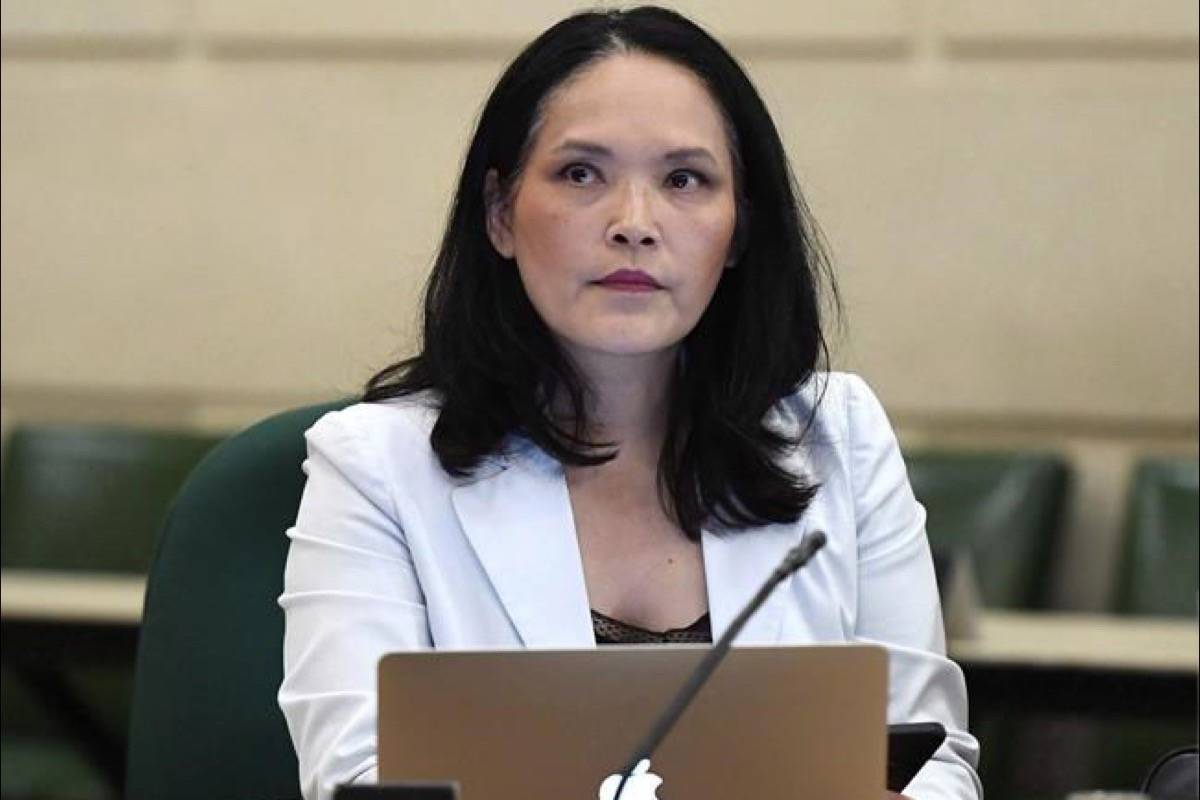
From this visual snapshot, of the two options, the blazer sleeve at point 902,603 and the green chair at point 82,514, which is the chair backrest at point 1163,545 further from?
the blazer sleeve at point 902,603

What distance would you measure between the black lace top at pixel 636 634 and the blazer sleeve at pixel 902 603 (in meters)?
0.17

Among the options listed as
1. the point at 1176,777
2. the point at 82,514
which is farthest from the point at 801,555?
the point at 82,514

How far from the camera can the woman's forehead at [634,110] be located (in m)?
2.27

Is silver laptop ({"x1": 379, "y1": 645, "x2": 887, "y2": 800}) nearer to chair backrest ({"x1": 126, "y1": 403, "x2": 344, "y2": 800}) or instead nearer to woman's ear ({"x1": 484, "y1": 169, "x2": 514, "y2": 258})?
chair backrest ({"x1": 126, "y1": 403, "x2": 344, "y2": 800})

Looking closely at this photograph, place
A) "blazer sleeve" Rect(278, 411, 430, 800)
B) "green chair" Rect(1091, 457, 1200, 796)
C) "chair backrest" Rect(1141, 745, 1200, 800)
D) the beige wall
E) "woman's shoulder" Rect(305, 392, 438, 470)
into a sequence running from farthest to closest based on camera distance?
the beige wall < "green chair" Rect(1091, 457, 1200, 796) < "woman's shoulder" Rect(305, 392, 438, 470) < "blazer sleeve" Rect(278, 411, 430, 800) < "chair backrest" Rect(1141, 745, 1200, 800)

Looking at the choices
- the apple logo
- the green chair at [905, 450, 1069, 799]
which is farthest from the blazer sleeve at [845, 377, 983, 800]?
the green chair at [905, 450, 1069, 799]

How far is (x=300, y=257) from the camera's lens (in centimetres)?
502

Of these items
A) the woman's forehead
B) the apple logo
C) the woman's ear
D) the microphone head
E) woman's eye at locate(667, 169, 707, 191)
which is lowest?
the apple logo

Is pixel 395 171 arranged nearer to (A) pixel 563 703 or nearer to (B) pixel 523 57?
(B) pixel 523 57

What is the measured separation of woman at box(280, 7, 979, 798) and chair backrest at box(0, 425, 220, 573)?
2.35 metres

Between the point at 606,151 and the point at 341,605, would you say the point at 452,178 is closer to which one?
the point at 606,151

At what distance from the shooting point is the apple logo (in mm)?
1675

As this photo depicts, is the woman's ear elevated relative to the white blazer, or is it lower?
elevated

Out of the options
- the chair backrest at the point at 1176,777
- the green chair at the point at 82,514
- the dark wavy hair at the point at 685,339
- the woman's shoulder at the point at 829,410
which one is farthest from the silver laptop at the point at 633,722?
the green chair at the point at 82,514
